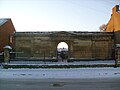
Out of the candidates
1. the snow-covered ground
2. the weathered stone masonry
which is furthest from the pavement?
the weathered stone masonry

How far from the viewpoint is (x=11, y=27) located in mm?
45031

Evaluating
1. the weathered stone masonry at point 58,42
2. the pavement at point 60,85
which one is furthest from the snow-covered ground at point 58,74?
the weathered stone masonry at point 58,42

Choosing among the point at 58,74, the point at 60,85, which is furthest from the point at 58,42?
the point at 60,85

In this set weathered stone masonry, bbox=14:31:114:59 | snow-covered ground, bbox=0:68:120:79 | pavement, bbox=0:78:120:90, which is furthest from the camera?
weathered stone masonry, bbox=14:31:114:59

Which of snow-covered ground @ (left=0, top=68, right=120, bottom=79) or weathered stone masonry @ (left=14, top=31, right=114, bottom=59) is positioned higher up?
weathered stone masonry @ (left=14, top=31, right=114, bottom=59)

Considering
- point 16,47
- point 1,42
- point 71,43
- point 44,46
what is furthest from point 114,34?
point 1,42

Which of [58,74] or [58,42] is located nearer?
[58,74]

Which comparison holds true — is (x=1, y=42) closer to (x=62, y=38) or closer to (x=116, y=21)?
(x=62, y=38)

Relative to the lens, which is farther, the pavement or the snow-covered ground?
the snow-covered ground

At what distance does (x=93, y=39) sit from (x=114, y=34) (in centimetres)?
397

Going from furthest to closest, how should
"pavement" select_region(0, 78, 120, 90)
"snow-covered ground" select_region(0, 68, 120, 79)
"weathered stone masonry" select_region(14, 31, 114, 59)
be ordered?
"weathered stone masonry" select_region(14, 31, 114, 59), "snow-covered ground" select_region(0, 68, 120, 79), "pavement" select_region(0, 78, 120, 90)

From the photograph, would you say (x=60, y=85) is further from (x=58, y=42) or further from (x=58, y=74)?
(x=58, y=42)

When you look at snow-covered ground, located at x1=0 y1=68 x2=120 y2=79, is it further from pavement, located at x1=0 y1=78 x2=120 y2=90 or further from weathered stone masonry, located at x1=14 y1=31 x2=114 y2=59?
weathered stone masonry, located at x1=14 y1=31 x2=114 y2=59

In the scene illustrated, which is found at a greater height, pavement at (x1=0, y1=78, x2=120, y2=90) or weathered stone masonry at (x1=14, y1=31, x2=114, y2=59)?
weathered stone masonry at (x1=14, y1=31, x2=114, y2=59)
